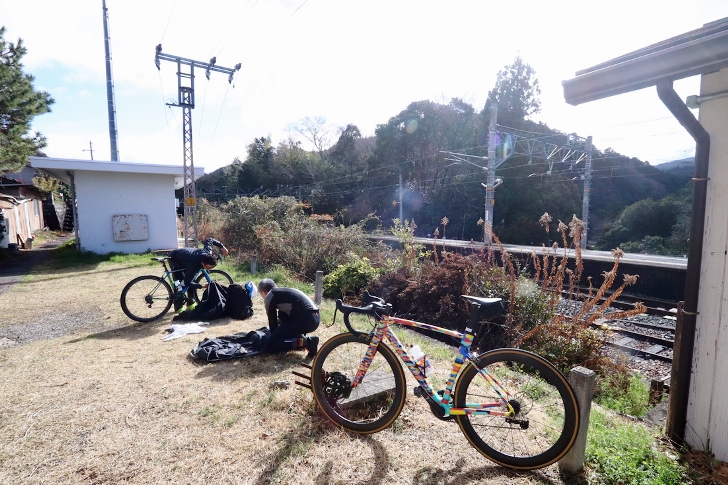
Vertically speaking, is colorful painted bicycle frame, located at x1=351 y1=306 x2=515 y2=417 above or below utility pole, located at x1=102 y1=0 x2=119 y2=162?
below

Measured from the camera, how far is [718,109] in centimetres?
251

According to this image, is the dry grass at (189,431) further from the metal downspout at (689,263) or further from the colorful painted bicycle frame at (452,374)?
the metal downspout at (689,263)

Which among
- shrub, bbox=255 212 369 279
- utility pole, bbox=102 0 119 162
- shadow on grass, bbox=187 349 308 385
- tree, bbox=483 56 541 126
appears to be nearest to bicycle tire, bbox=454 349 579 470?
shadow on grass, bbox=187 349 308 385

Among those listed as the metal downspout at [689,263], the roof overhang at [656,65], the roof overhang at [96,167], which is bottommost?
the metal downspout at [689,263]

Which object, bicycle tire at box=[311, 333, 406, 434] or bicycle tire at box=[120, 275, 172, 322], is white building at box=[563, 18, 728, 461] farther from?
bicycle tire at box=[120, 275, 172, 322]

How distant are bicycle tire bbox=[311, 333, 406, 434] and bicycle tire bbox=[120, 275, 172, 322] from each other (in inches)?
149

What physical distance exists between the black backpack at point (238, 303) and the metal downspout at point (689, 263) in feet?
17.3

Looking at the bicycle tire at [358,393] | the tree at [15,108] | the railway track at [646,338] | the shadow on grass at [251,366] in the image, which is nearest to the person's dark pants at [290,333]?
the shadow on grass at [251,366]

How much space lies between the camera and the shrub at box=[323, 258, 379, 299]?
8961 mm

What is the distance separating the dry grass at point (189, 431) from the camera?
8.22 feet

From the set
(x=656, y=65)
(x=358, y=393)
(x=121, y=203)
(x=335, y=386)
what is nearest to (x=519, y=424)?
(x=358, y=393)

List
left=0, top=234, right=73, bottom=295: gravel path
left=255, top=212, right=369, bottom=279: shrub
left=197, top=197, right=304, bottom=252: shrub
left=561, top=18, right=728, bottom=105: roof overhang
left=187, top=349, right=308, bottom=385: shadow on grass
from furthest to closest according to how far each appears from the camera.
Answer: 1. left=197, top=197, right=304, bottom=252: shrub
2. left=255, top=212, right=369, bottom=279: shrub
3. left=0, top=234, right=73, bottom=295: gravel path
4. left=187, top=349, right=308, bottom=385: shadow on grass
5. left=561, top=18, right=728, bottom=105: roof overhang

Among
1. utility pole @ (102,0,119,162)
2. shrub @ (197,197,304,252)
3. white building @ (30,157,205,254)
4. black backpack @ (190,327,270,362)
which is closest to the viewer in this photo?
black backpack @ (190,327,270,362)

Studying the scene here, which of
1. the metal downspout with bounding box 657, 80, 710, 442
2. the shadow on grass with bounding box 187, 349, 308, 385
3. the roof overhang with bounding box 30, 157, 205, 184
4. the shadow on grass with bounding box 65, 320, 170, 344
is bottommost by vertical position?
the shadow on grass with bounding box 65, 320, 170, 344
